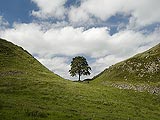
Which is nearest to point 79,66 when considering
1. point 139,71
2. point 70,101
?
point 139,71

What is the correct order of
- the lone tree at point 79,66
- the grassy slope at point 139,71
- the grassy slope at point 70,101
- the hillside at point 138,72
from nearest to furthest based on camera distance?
the grassy slope at point 70,101
the hillside at point 138,72
the grassy slope at point 139,71
the lone tree at point 79,66

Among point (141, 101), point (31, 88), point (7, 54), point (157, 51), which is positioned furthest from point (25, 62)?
point (157, 51)

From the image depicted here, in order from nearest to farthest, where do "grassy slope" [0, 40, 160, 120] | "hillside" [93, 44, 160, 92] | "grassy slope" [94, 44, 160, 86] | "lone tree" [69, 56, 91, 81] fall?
"grassy slope" [0, 40, 160, 120], "hillside" [93, 44, 160, 92], "grassy slope" [94, 44, 160, 86], "lone tree" [69, 56, 91, 81]

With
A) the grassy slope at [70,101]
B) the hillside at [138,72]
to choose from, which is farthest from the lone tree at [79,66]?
the grassy slope at [70,101]

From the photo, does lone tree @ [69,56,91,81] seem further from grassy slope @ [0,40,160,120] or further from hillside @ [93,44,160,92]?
grassy slope @ [0,40,160,120]

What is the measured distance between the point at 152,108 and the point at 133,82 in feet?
144

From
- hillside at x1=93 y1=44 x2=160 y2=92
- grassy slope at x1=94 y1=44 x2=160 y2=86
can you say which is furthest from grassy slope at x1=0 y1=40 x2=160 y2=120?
grassy slope at x1=94 y1=44 x2=160 y2=86

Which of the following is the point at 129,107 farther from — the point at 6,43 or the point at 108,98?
the point at 6,43

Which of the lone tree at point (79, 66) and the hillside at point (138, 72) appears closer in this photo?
the hillside at point (138, 72)

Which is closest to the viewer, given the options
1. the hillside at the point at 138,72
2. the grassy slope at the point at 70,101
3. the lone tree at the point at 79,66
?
the grassy slope at the point at 70,101

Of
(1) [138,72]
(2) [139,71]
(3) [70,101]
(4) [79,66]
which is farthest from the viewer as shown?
(4) [79,66]

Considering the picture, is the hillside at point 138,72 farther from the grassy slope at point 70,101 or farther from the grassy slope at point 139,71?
the grassy slope at point 70,101

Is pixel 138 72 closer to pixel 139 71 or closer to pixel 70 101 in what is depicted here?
pixel 139 71

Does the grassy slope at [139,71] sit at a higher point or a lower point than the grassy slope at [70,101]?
higher
